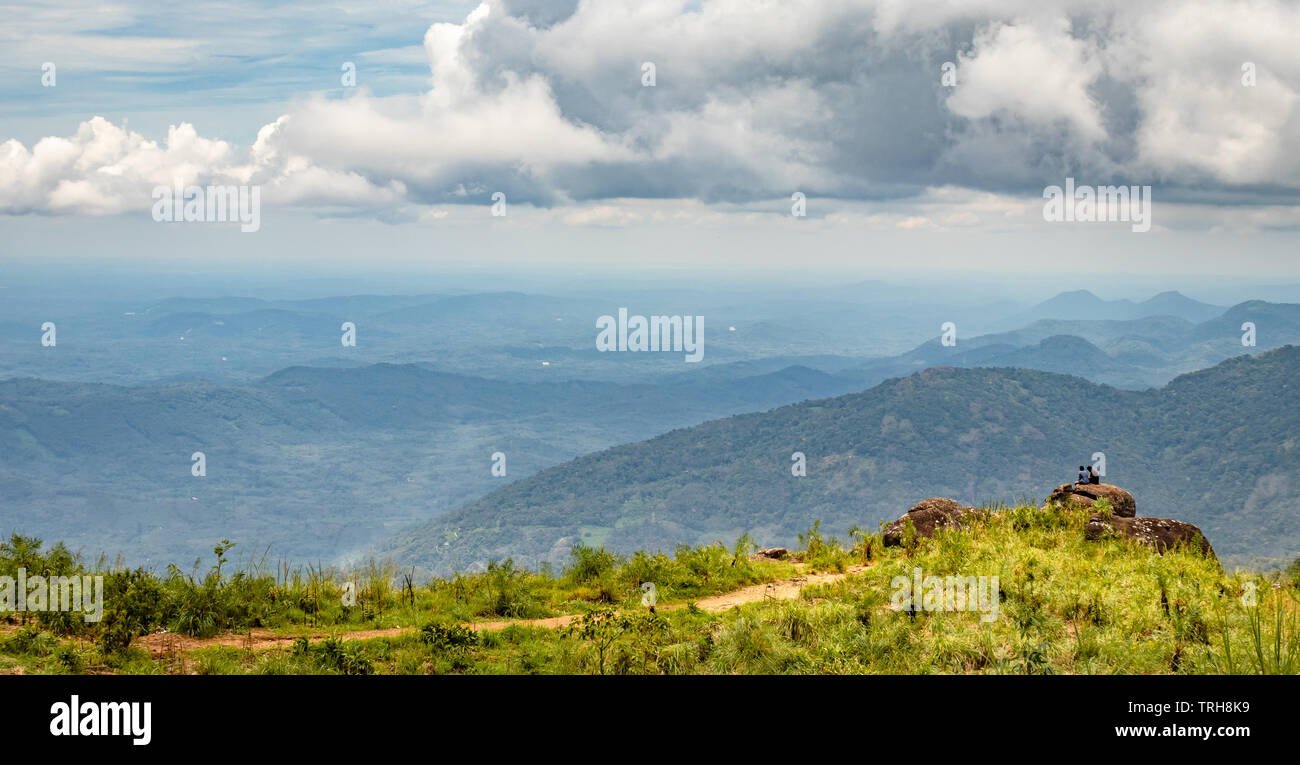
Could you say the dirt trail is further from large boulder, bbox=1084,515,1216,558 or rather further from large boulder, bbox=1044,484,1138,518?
large boulder, bbox=1044,484,1138,518

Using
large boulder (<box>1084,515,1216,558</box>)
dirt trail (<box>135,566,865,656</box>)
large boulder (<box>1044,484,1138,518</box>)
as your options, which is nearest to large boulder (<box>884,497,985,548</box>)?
large boulder (<box>1044,484,1138,518</box>)

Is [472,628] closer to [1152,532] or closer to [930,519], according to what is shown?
[930,519]
